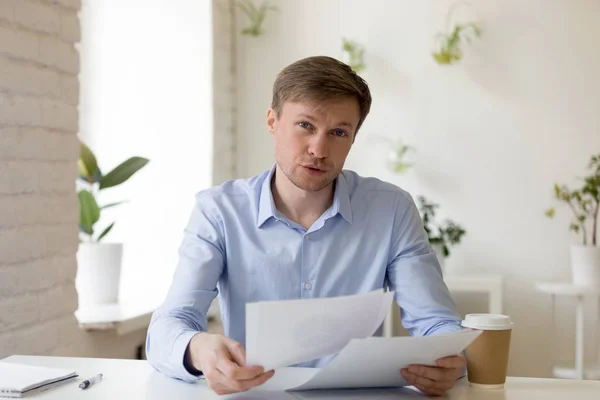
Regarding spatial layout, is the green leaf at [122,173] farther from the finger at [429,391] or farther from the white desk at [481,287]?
the finger at [429,391]

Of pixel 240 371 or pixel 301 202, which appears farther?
pixel 301 202

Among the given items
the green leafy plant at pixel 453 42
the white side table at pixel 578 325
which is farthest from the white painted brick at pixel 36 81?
the white side table at pixel 578 325

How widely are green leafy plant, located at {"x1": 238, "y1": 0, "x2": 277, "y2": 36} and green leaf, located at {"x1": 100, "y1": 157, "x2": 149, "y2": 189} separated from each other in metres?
1.40

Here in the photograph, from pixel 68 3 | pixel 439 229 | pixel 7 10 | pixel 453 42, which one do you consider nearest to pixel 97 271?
pixel 68 3

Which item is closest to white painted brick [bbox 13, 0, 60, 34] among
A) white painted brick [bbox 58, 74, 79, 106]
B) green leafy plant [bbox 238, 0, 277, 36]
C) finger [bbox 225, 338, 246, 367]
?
white painted brick [bbox 58, 74, 79, 106]

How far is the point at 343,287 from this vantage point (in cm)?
169

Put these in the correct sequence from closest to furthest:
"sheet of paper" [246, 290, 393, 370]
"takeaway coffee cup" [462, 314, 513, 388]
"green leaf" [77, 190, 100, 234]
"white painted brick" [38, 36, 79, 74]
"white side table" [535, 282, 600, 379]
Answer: "sheet of paper" [246, 290, 393, 370], "takeaway coffee cup" [462, 314, 513, 388], "white painted brick" [38, 36, 79, 74], "green leaf" [77, 190, 100, 234], "white side table" [535, 282, 600, 379]

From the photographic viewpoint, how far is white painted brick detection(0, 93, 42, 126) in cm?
179

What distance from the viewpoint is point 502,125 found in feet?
11.7

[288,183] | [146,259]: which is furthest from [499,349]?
[146,259]

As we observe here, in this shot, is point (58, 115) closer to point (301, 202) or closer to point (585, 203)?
point (301, 202)

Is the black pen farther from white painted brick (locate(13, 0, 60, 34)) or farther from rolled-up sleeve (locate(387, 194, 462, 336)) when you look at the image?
white painted brick (locate(13, 0, 60, 34))

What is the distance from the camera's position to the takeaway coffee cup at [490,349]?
1.27 m

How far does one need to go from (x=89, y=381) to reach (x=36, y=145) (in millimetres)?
845
